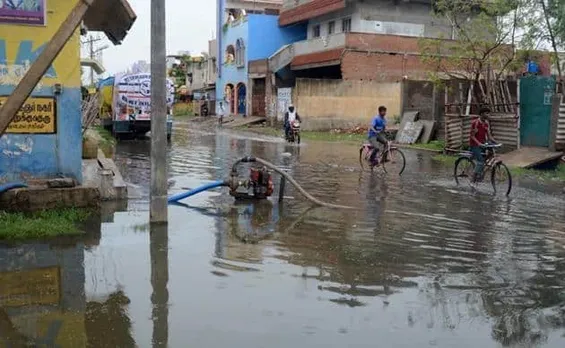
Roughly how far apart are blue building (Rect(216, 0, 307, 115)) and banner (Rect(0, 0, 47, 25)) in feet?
117

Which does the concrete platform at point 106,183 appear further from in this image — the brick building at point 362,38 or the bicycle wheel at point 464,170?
the brick building at point 362,38

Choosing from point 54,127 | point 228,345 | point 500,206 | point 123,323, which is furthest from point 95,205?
point 500,206

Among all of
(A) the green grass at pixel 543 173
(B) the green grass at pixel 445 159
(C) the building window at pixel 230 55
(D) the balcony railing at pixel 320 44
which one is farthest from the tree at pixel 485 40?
(C) the building window at pixel 230 55

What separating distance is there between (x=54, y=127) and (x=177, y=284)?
4463 mm

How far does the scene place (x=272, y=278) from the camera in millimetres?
6434

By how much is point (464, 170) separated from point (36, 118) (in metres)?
9.80

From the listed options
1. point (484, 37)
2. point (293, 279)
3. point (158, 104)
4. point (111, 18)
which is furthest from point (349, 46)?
point (293, 279)

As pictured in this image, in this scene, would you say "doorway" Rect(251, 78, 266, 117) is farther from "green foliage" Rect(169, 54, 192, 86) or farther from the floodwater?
the floodwater

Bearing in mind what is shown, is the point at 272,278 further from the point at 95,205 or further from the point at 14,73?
the point at 14,73

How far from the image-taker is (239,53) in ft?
167

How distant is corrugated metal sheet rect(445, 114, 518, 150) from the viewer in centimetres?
2061

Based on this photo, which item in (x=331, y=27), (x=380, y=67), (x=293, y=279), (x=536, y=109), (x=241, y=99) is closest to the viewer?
(x=293, y=279)

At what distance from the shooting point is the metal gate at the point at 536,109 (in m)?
19.7

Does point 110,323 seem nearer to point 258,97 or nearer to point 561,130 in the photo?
point 561,130
